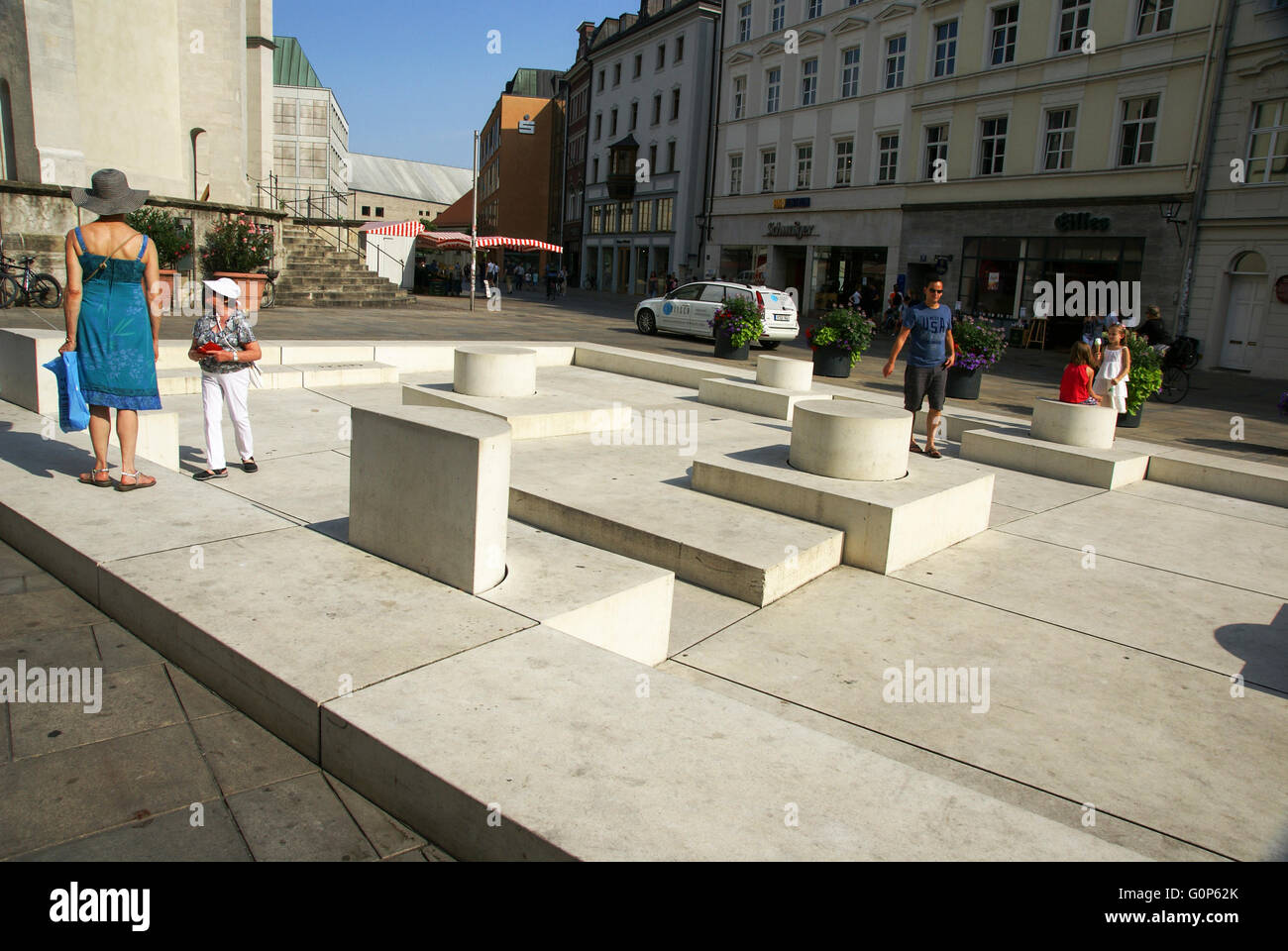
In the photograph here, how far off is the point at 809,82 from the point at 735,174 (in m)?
6.09

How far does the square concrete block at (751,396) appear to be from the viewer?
11750 millimetres

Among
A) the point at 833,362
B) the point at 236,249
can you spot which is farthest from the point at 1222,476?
the point at 236,249

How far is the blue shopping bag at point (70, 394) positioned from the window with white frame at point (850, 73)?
36.0m

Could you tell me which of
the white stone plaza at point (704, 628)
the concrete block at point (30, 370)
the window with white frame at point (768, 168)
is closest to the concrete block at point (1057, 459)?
the white stone plaza at point (704, 628)

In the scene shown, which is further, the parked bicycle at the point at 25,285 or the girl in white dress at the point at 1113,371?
the parked bicycle at the point at 25,285

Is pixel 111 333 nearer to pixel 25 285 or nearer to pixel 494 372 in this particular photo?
pixel 494 372

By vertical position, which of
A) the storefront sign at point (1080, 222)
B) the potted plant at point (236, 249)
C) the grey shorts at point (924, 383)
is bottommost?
the grey shorts at point (924, 383)

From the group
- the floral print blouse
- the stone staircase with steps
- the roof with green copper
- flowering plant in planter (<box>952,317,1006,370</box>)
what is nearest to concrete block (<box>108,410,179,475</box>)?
the floral print blouse

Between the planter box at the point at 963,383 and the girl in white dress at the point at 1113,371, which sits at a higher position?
the girl in white dress at the point at 1113,371

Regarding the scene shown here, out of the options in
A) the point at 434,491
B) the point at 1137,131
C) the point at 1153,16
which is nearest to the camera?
the point at 434,491

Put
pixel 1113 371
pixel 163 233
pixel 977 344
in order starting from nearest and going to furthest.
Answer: pixel 1113 371, pixel 977 344, pixel 163 233

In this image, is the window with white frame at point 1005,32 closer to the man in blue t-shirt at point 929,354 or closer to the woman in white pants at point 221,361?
the man in blue t-shirt at point 929,354

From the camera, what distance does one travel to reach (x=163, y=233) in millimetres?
20094
